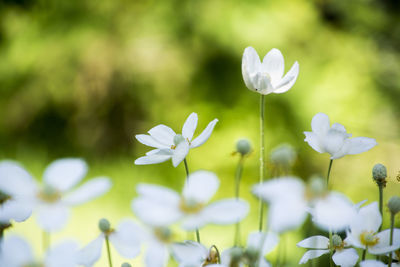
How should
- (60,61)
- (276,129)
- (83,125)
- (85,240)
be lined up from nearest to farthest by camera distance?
(85,240), (276,129), (60,61), (83,125)

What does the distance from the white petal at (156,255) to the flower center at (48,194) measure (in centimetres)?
5

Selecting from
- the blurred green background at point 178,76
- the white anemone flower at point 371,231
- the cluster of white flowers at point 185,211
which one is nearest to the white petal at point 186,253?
the cluster of white flowers at point 185,211

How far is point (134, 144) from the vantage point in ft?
6.01

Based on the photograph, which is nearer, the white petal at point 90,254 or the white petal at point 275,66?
the white petal at point 90,254

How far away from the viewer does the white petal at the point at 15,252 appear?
18 cm

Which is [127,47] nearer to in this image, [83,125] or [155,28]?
[155,28]

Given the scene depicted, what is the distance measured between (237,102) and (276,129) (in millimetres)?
202

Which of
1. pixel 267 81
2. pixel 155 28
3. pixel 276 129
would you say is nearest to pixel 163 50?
pixel 155 28

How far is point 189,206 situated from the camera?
0.21 meters

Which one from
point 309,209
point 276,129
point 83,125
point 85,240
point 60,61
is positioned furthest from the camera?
point 83,125

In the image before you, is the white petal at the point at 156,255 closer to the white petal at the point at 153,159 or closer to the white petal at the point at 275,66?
the white petal at the point at 153,159

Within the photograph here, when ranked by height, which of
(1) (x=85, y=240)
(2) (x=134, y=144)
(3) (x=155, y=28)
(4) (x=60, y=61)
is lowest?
(1) (x=85, y=240)

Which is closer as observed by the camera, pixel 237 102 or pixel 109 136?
pixel 237 102

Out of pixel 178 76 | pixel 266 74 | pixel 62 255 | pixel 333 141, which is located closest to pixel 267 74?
pixel 266 74
